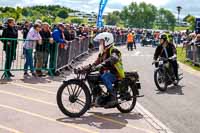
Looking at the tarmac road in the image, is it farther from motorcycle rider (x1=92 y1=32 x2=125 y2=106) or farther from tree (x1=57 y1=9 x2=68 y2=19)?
tree (x1=57 y1=9 x2=68 y2=19)

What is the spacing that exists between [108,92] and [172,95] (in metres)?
4.01

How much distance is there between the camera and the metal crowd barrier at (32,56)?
45.2ft

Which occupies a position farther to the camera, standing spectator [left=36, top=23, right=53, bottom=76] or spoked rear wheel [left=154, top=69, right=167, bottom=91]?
standing spectator [left=36, top=23, right=53, bottom=76]

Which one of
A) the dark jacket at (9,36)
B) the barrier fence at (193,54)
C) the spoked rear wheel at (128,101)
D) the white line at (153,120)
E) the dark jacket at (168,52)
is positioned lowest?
the white line at (153,120)

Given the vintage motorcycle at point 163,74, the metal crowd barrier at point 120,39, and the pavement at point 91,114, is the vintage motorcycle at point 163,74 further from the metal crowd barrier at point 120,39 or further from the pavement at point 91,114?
the metal crowd barrier at point 120,39

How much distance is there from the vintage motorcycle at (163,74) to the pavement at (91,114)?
0.56 m

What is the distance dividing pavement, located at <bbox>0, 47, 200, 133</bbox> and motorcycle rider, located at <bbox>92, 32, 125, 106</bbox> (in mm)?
577

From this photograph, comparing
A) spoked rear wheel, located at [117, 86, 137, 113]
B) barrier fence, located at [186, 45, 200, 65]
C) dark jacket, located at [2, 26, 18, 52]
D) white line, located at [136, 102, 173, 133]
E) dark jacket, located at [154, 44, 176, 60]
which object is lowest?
white line, located at [136, 102, 173, 133]

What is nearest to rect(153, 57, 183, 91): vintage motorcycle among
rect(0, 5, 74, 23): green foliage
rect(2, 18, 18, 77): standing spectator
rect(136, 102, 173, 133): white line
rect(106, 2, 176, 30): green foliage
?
rect(136, 102, 173, 133): white line

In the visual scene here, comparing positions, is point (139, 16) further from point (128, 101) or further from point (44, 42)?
point (128, 101)

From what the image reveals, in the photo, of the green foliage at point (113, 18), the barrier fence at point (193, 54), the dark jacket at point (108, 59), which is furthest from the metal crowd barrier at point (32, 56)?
the green foliage at point (113, 18)

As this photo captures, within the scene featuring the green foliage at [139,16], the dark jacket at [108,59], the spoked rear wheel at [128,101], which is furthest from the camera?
the green foliage at [139,16]

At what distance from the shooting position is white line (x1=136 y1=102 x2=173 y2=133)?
8.48 m

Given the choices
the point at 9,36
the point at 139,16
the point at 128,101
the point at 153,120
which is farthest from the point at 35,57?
the point at 139,16
